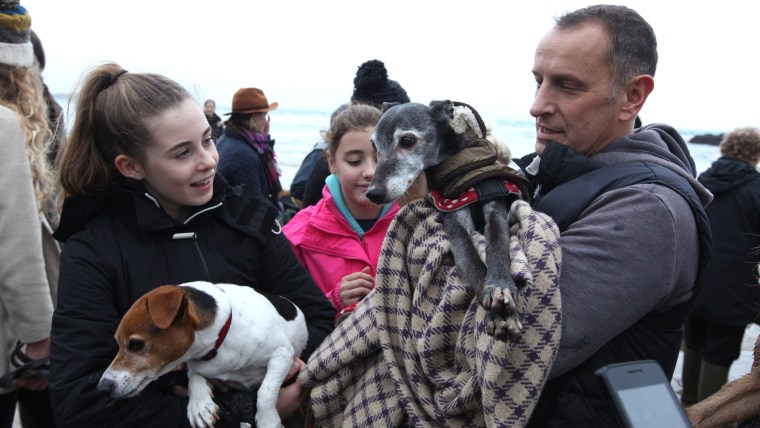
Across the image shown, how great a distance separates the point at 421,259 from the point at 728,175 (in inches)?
194

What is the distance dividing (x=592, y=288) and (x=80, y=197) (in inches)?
71.2

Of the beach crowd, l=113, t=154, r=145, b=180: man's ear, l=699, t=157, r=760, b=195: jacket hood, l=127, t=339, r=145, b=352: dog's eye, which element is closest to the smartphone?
the beach crowd

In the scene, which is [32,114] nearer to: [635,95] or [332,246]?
[332,246]

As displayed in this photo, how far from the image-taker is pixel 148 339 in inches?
76.6

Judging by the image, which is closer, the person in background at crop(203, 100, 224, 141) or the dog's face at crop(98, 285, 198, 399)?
the dog's face at crop(98, 285, 198, 399)

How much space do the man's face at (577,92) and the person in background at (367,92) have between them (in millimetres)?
2529

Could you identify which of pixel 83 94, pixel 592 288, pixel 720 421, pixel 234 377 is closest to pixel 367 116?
pixel 83 94

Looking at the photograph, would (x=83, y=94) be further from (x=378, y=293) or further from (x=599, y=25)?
(x=599, y=25)

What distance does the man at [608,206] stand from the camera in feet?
5.57

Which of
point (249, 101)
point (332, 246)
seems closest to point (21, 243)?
point (332, 246)

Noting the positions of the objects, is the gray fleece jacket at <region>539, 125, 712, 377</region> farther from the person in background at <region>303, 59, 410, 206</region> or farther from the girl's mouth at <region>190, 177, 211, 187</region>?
the person in background at <region>303, 59, 410, 206</region>

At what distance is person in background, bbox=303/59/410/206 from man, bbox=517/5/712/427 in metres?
2.53

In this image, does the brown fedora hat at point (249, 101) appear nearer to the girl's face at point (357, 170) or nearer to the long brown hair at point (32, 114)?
the long brown hair at point (32, 114)

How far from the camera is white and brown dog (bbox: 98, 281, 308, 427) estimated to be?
6.38ft
